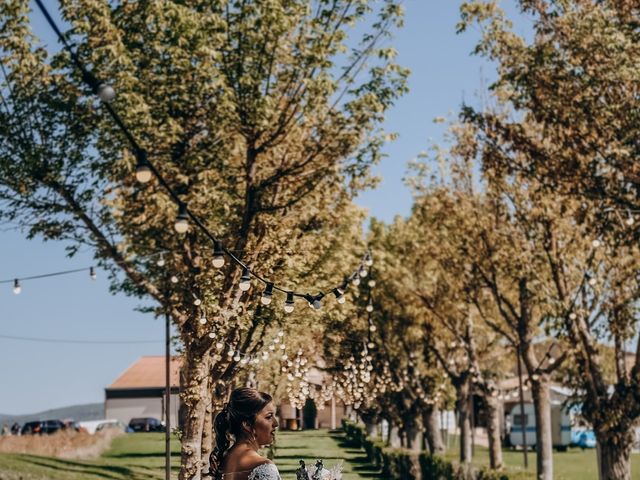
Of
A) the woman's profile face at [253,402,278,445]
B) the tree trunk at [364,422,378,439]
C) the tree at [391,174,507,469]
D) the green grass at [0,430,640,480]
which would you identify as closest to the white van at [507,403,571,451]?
the green grass at [0,430,640,480]

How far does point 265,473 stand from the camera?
5027 mm

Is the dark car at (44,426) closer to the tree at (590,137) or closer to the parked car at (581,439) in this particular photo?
the parked car at (581,439)

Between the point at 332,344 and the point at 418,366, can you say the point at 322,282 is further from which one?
the point at 418,366

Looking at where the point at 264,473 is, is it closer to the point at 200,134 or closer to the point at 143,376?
the point at 200,134

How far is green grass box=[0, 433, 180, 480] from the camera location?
29.9 metres

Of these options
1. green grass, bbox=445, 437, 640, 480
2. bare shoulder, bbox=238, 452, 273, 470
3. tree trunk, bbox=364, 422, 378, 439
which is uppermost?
bare shoulder, bbox=238, 452, 273, 470

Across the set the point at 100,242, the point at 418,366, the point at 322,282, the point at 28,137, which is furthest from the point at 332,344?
the point at 418,366

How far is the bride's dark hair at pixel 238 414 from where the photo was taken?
540 cm

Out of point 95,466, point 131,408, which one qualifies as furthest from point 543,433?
point 131,408

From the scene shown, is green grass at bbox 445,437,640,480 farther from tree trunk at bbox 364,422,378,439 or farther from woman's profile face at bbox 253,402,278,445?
woman's profile face at bbox 253,402,278,445

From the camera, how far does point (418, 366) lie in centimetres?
4012

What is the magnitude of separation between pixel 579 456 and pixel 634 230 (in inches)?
1725

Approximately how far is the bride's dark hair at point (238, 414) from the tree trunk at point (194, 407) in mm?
→ 11856

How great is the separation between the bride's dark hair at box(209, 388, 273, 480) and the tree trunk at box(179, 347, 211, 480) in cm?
1186
